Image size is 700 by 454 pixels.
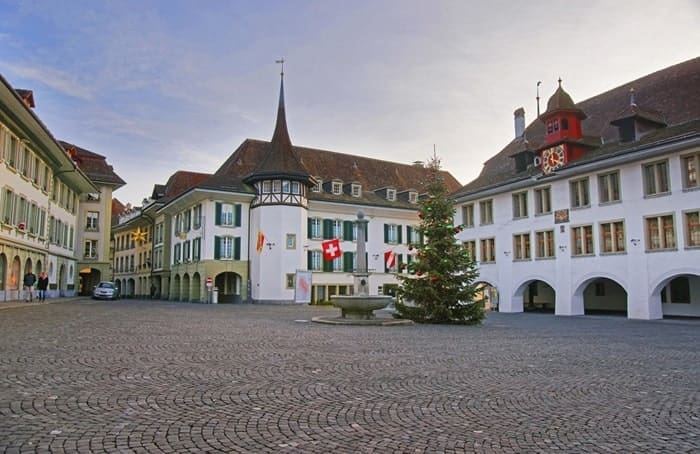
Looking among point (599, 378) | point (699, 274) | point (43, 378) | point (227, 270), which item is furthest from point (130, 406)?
point (227, 270)

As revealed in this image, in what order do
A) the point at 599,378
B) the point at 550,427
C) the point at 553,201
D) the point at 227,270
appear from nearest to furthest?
the point at 550,427 < the point at 599,378 < the point at 553,201 < the point at 227,270

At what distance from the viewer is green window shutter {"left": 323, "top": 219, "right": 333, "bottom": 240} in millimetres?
46438

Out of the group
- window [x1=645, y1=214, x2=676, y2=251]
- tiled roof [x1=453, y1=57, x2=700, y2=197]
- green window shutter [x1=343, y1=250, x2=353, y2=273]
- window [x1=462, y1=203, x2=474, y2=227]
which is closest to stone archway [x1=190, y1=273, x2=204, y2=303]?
green window shutter [x1=343, y1=250, x2=353, y2=273]

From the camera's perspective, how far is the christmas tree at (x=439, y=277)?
64.5 feet

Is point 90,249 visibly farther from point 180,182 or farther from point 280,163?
point 280,163

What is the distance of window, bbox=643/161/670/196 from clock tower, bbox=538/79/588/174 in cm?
414

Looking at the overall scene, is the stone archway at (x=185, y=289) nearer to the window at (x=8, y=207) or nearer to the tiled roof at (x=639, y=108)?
the window at (x=8, y=207)

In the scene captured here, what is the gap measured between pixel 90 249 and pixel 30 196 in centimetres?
2116

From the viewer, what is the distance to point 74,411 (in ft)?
18.0

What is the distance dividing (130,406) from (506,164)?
3374 centimetres

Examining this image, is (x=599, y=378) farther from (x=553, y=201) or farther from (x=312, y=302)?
(x=312, y=302)

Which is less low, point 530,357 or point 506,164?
point 506,164

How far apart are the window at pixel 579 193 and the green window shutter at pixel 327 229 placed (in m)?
22.0

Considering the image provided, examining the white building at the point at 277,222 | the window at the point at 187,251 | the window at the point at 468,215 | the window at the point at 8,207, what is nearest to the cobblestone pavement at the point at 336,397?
the window at the point at 8,207
